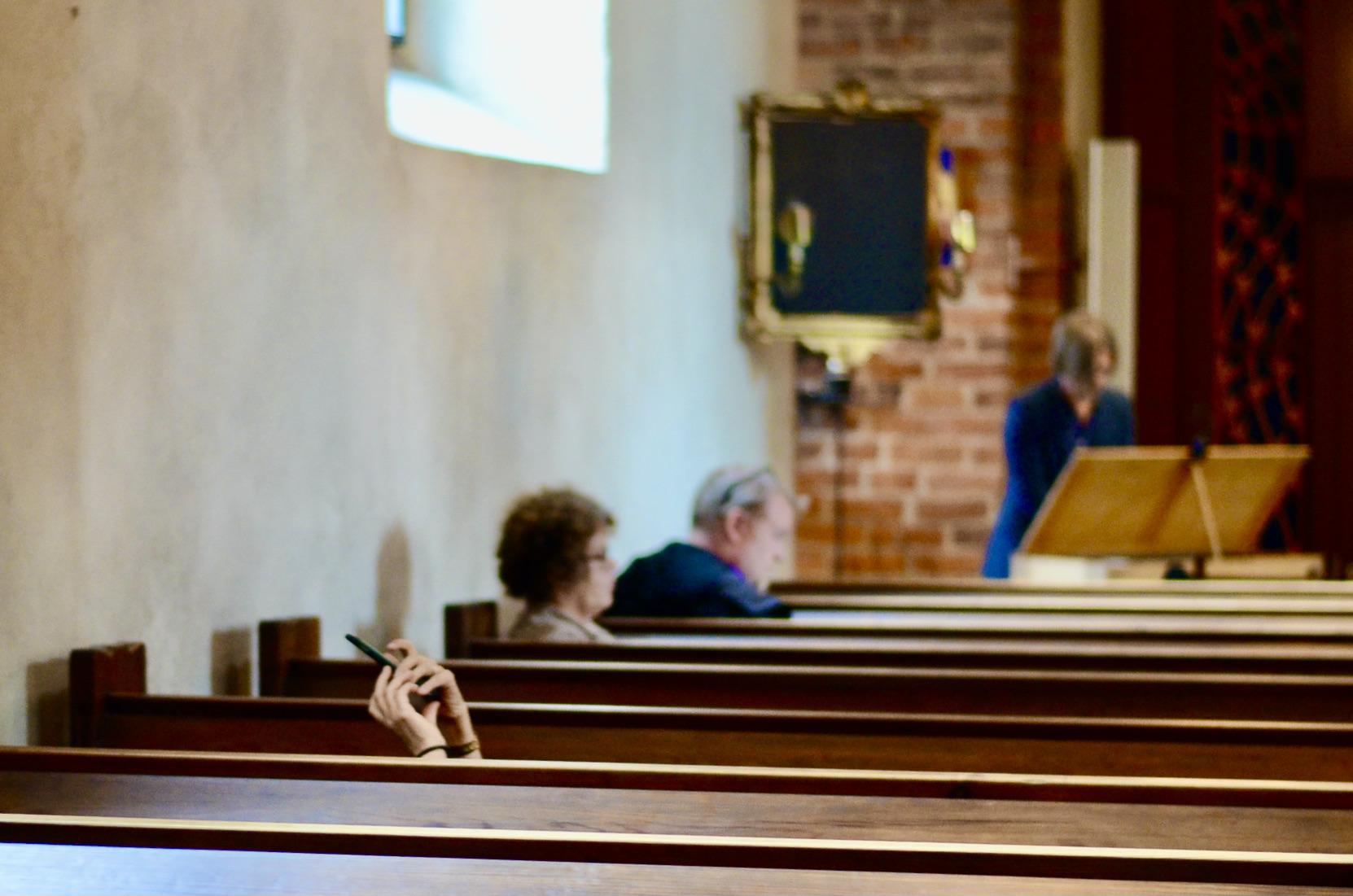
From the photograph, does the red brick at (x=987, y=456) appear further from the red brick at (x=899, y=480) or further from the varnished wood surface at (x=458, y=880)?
the varnished wood surface at (x=458, y=880)

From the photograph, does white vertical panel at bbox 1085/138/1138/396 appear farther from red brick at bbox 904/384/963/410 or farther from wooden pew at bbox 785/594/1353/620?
wooden pew at bbox 785/594/1353/620

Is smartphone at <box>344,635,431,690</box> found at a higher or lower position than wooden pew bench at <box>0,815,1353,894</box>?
higher

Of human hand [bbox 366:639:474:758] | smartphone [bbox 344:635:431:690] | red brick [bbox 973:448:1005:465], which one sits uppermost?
red brick [bbox 973:448:1005:465]

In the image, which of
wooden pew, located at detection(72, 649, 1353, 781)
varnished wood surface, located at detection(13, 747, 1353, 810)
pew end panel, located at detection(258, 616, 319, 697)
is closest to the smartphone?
varnished wood surface, located at detection(13, 747, 1353, 810)

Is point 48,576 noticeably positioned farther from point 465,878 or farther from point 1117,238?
point 1117,238

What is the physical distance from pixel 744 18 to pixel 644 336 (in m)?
1.74

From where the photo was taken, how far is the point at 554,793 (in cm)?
168

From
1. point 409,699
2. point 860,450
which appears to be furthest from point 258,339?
point 860,450

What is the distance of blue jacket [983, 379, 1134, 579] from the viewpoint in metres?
5.46

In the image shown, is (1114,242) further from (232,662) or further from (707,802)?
(707,802)

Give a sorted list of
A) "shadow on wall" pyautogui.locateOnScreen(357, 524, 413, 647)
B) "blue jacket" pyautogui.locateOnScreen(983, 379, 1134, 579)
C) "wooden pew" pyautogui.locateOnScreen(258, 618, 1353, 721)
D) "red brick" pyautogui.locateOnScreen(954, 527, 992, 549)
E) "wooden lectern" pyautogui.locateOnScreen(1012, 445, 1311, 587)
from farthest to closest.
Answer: "red brick" pyautogui.locateOnScreen(954, 527, 992, 549) < "blue jacket" pyautogui.locateOnScreen(983, 379, 1134, 579) < "wooden lectern" pyautogui.locateOnScreen(1012, 445, 1311, 587) < "shadow on wall" pyautogui.locateOnScreen(357, 524, 413, 647) < "wooden pew" pyautogui.locateOnScreen(258, 618, 1353, 721)

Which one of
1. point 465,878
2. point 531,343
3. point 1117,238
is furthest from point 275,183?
point 1117,238

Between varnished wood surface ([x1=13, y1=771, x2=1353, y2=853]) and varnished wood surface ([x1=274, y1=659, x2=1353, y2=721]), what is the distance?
0.87 metres

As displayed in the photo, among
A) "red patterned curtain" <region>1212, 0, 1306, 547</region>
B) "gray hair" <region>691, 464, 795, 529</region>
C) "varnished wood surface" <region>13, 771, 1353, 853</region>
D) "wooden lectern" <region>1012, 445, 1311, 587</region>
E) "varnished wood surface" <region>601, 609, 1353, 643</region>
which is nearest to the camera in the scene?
"varnished wood surface" <region>13, 771, 1353, 853</region>
